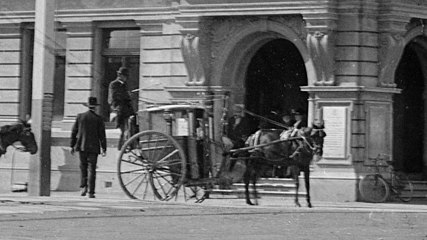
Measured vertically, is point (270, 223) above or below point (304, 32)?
below

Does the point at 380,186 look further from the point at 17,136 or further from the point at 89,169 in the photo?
the point at 17,136

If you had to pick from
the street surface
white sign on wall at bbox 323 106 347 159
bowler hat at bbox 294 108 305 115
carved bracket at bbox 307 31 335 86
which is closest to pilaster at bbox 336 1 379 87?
carved bracket at bbox 307 31 335 86

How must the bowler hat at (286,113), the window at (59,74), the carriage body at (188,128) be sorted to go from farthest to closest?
the window at (59,74)
the bowler hat at (286,113)
the carriage body at (188,128)

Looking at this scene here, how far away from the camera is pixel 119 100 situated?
3553 centimetres

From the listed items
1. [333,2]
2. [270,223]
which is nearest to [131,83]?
[333,2]

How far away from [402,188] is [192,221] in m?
11.7

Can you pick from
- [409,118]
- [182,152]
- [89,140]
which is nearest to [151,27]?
[89,140]

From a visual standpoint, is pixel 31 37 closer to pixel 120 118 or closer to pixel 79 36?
pixel 79 36

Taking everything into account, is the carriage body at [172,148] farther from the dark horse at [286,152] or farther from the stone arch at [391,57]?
the stone arch at [391,57]

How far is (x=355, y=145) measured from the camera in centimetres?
3334

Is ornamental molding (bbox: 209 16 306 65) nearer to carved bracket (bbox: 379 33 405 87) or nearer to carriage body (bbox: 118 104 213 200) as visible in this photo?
carved bracket (bbox: 379 33 405 87)

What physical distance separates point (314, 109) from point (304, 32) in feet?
5.80

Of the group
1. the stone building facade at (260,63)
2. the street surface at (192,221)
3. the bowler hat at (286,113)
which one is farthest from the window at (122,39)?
the street surface at (192,221)

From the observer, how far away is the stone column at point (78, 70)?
121 ft
